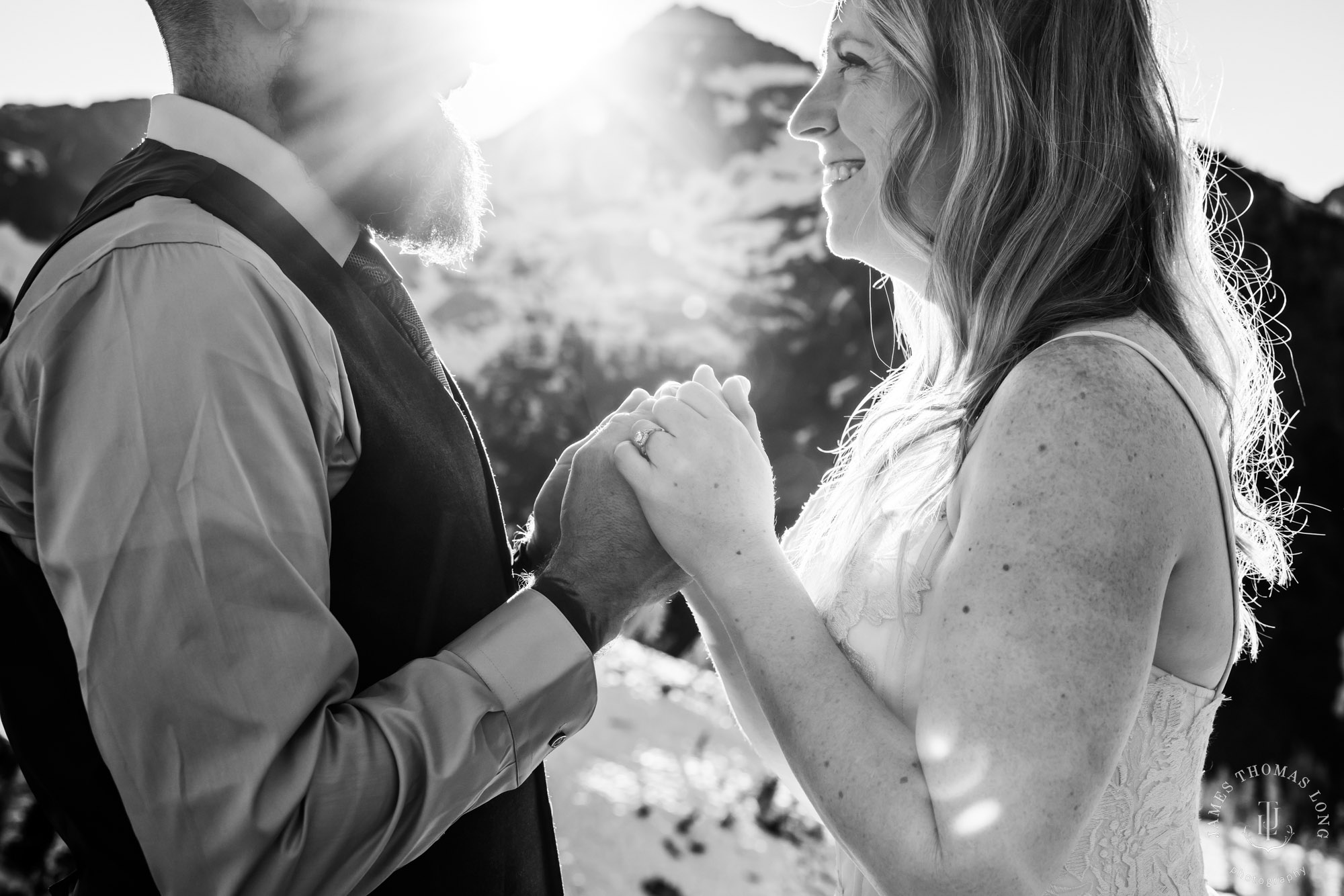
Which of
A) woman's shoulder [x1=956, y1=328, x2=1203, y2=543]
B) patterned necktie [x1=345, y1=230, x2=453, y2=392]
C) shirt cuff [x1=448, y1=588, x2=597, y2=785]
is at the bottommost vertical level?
shirt cuff [x1=448, y1=588, x2=597, y2=785]

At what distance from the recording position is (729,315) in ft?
59.3

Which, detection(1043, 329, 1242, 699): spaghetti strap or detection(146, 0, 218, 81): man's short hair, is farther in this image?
detection(146, 0, 218, 81): man's short hair

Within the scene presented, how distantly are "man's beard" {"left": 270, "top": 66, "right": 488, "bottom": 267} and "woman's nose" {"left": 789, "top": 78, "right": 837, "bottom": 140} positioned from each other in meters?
0.70

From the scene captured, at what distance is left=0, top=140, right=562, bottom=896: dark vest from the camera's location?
117cm

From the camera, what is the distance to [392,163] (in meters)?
1.60

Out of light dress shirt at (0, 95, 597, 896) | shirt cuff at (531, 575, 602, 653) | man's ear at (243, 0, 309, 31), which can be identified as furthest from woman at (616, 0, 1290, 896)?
man's ear at (243, 0, 309, 31)

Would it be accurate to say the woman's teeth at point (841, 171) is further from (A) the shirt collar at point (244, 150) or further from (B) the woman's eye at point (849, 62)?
(A) the shirt collar at point (244, 150)

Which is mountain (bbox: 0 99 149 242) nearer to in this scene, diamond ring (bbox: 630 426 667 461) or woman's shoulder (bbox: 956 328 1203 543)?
diamond ring (bbox: 630 426 667 461)

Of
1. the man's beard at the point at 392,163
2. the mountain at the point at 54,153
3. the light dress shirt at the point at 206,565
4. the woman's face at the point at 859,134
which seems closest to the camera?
the light dress shirt at the point at 206,565

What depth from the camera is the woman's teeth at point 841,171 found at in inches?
70.9

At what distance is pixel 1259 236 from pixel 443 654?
23.8 metres

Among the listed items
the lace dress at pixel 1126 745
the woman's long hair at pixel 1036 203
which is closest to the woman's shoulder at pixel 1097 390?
the woman's long hair at pixel 1036 203

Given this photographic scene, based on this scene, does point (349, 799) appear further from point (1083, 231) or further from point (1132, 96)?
point (1132, 96)

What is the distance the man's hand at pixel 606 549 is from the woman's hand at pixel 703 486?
3 cm
